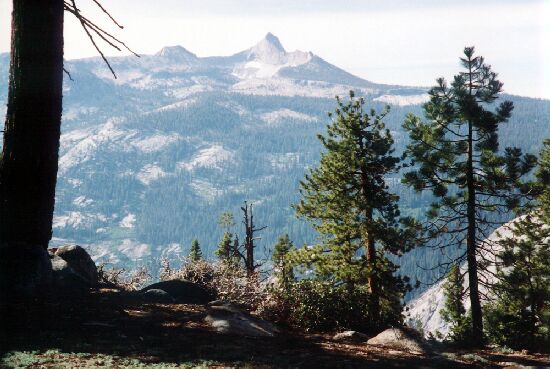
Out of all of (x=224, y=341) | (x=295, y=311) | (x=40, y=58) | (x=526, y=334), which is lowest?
(x=526, y=334)

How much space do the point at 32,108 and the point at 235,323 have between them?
5.39 metres

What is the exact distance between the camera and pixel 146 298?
12109 mm

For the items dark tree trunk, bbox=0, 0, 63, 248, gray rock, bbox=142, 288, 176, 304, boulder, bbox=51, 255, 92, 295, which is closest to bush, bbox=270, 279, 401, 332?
gray rock, bbox=142, 288, 176, 304

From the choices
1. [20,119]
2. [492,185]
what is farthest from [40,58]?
[492,185]

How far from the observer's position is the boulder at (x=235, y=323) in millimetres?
9495

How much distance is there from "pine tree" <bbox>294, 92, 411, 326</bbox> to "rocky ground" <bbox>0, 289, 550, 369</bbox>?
1253cm

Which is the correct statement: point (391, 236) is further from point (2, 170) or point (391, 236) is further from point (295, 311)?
point (2, 170)

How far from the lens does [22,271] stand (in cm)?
891

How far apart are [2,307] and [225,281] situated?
9.89 meters

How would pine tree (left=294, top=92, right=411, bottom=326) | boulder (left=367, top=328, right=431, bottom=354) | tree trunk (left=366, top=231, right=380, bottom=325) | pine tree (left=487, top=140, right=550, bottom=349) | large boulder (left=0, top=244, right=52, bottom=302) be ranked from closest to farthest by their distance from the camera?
large boulder (left=0, top=244, right=52, bottom=302)
boulder (left=367, top=328, right=431, bottom=354)
tree trunk (left=366, top=231, right=380, bottom=325)
pine tree (left=294, top=92, right=411, bottom=326)
pine tree (left=487, top=140, right=550, bottom=349)

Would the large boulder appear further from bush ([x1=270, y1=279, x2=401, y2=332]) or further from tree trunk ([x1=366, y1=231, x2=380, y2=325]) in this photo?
tree trunk ([x1=366, y1=231, x2=380, y2=325])

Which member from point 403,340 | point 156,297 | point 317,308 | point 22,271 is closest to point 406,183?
point 317,308

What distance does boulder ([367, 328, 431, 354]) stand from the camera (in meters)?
10.7

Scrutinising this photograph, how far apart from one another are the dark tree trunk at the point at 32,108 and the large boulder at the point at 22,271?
0.96ft
